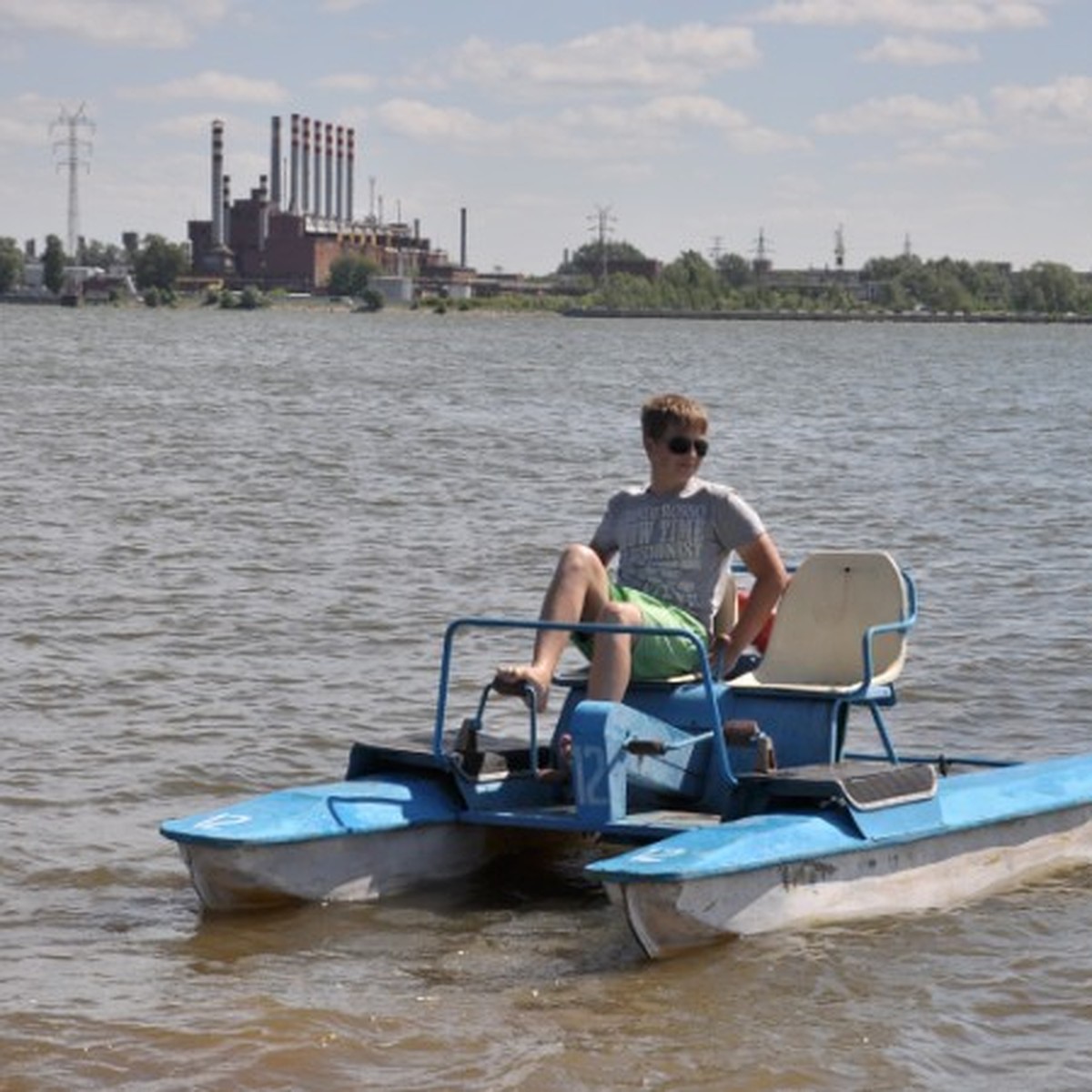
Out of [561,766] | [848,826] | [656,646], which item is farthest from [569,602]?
[848,826]

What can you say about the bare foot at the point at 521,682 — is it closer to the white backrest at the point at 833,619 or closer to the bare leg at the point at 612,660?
the bare leg at the point at 612,660

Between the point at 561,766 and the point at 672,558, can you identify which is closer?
the point at 561,766

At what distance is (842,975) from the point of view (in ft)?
30.1

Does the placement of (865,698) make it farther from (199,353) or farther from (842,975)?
(199,353)

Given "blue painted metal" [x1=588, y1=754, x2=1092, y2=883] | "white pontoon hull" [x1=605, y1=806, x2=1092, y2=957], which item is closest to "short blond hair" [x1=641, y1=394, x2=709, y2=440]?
"blue painted metal" [x1=588, y1=754, x2=1092, y2=883]

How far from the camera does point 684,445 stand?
33.2ft

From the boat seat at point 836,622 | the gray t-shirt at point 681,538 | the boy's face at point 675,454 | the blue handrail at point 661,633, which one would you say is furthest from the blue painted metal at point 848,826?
the boy's face at point 675,454

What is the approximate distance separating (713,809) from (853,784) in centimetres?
65

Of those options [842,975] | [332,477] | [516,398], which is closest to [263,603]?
[842,975]

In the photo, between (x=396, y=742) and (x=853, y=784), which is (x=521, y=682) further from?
(x=853, y=784)

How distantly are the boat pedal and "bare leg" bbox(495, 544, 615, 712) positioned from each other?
82 cm

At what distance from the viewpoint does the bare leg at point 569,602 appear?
9.72m

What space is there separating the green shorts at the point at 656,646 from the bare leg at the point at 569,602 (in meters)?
0.09

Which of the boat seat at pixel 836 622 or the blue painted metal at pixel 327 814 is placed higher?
the boat seat at pixel 836 622
